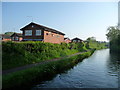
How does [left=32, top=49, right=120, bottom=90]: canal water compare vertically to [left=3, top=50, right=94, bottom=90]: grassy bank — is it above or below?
below

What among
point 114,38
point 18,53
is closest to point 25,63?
point 18,53

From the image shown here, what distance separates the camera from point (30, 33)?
104 ft

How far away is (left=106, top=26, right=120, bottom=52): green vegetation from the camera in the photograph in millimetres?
51244

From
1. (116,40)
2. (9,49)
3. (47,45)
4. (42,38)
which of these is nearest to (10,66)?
(9,49)

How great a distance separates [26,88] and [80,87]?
174 inches

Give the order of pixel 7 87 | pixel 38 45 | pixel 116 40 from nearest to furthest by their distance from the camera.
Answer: pixel 7 87, pixel 38 45, pixel 116 40

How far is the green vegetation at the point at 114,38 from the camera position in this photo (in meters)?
51.2

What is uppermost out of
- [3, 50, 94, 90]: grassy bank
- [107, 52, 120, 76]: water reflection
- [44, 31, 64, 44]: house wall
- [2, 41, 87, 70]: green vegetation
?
[44, 31, 64, 44]: house wall

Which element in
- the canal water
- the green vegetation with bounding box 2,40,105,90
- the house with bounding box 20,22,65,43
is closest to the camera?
the green vegetation with bounding box 2,40,105,90

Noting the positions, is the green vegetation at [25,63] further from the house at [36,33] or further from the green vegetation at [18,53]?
the house at [36,33]

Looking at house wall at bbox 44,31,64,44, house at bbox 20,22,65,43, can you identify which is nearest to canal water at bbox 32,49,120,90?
house at bbox 20,22,65,43

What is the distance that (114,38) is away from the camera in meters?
54.9

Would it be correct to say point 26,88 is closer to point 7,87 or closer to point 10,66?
point 7,87

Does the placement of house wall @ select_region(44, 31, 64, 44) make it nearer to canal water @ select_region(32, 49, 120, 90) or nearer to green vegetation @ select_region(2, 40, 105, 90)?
green vegetation @ select_region(2, 40, 105, 90)
